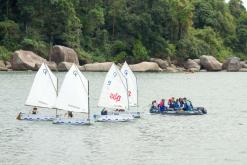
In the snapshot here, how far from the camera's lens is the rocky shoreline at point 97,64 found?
115125mm

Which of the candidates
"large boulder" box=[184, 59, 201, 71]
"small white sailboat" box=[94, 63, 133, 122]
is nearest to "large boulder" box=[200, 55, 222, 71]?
"large boulder" box=[184, 59, 201, 71]

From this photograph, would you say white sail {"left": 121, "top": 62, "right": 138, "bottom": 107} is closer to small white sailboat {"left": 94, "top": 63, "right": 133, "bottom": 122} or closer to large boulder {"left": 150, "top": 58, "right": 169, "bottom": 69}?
small white sailboat {"left": 94, "top": 63, "right": 133, "bottom": 122}

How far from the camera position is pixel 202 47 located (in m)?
151

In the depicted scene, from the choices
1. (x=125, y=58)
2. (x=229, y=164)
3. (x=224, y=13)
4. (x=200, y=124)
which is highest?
(x=224, y=13)

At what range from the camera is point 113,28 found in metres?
140

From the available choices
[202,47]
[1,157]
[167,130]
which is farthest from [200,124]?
[202,47]

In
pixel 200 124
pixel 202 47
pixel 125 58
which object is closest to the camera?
pixel 200 124

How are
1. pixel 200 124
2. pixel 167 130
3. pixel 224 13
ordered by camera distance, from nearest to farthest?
pixel 167 130 < pixel 200 124 < pixel 224 13

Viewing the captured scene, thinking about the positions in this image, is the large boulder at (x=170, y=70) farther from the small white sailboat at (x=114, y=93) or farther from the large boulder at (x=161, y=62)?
the small white sailboat at (x=114, y=93)

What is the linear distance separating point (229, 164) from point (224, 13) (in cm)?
13570

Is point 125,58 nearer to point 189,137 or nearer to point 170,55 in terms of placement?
Result: point 170,55

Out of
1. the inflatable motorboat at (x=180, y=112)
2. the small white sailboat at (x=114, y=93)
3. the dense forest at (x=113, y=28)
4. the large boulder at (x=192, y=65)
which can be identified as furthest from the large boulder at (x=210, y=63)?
the small white sailboat at (x=114, y=93)

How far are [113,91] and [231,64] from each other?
94.8m

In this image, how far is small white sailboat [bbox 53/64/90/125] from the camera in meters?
53.6
